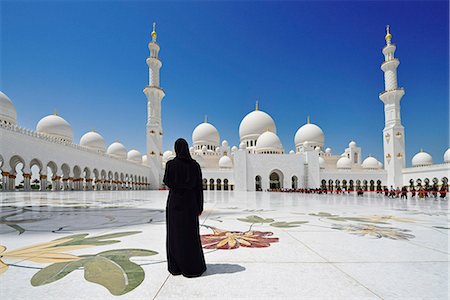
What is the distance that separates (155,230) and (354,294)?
2.95 m

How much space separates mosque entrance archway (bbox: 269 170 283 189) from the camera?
35072 mm

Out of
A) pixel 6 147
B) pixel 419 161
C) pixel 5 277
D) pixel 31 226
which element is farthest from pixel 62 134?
pixel 419 161

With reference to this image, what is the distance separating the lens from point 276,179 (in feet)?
124

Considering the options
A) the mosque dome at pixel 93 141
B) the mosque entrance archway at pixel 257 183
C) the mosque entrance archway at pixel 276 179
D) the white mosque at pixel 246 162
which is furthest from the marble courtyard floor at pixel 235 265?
the mosque dome at pixel 93 141

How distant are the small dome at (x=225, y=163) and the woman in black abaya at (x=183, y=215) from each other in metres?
37.8

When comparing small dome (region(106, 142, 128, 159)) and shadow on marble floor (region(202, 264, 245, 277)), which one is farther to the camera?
small dome (region(106, 142, 128, 159))

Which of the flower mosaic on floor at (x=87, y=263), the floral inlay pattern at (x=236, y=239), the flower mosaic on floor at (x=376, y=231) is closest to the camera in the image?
the flower mosaic on floor at (x=87, y=263)

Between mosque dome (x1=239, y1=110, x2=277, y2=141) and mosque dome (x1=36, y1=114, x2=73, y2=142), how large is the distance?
25779 millimetres

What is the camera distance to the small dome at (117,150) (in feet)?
147

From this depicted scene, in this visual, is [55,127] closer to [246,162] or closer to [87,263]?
[246,162]

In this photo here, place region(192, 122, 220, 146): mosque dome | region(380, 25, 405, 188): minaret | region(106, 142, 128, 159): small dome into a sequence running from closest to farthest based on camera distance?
region(380, 25, 405, 188): minaret
region(106, 142, 128, 159): small dome
region(192, 122, 220, 146): mosque dome

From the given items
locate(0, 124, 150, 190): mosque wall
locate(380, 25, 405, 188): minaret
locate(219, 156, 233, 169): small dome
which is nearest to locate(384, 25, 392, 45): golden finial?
locate(380, 25, 405, 188): minaret

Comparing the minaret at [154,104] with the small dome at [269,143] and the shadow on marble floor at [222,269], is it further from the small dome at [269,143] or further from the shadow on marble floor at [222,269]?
the shadow on marble floor at [222,269]

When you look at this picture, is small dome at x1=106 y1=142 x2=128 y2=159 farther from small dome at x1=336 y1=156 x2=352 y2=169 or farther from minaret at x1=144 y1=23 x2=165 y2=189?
small dome at x1=336 y1=156 x2=352 y2=169
